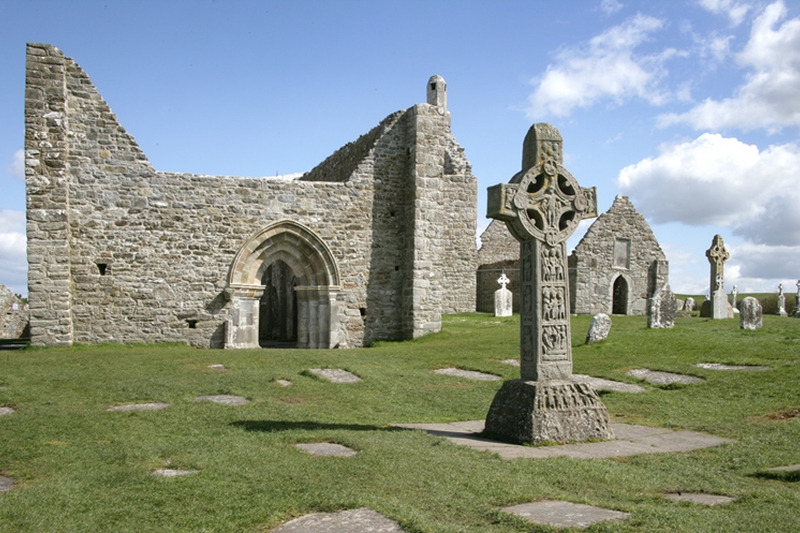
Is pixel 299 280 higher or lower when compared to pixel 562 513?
higher

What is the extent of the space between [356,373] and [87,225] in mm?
7633

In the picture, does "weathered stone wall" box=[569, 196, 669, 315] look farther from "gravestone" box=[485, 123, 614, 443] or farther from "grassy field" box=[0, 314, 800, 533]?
"gravestone" box=[485, 123, 614, 443]

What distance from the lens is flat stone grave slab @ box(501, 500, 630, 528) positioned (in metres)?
4.11

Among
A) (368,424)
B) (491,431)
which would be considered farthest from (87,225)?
(491,431)

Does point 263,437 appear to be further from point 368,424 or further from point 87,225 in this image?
point 87,225

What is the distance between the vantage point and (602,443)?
661 cm

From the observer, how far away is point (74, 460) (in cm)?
590

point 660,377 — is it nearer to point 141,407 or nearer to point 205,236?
point 141,407

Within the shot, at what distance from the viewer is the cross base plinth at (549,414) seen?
6.56m

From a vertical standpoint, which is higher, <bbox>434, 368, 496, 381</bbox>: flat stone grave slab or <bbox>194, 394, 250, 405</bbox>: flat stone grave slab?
<bbox>434, 368, 496, 381</bbox>: flat stone grave slab

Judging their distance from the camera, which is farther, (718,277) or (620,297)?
(620,297)

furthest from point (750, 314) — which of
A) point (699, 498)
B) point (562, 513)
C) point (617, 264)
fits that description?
point (562, 513)

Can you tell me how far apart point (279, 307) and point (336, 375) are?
40.2 feet

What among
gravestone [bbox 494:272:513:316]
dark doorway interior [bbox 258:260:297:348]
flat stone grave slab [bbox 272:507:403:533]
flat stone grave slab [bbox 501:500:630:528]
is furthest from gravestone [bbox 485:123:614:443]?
dark doorway interior [bbox 258:260:297:348]
